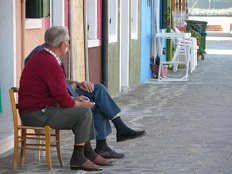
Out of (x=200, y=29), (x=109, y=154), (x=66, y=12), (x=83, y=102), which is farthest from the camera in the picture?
(x=200, y=29)

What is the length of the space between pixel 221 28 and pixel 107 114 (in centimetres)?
5480

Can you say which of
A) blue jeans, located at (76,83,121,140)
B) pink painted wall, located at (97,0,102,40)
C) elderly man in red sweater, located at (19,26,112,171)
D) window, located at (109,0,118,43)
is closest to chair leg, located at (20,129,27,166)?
elderly man in red sweater, located at (19,26,112,171)

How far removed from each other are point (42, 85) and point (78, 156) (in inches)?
30.2

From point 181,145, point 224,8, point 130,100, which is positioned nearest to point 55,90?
point 181,145

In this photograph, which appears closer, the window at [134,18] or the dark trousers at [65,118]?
the dark trousers at [65,118]

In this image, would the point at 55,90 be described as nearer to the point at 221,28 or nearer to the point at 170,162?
the point at 170,162

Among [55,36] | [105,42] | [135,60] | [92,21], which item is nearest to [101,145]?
[55,36]

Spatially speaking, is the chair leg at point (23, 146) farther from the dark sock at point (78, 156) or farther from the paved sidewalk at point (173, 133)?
the dark sock at point (78, 156)

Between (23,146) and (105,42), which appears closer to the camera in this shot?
(23,146)

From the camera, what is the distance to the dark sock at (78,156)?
8008 mm

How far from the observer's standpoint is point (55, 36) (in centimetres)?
793

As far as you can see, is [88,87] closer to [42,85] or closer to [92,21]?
[42,85]

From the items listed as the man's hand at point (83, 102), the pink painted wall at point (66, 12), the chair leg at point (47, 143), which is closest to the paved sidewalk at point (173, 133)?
the chair leg at point (47, 143)

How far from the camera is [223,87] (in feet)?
61.2
